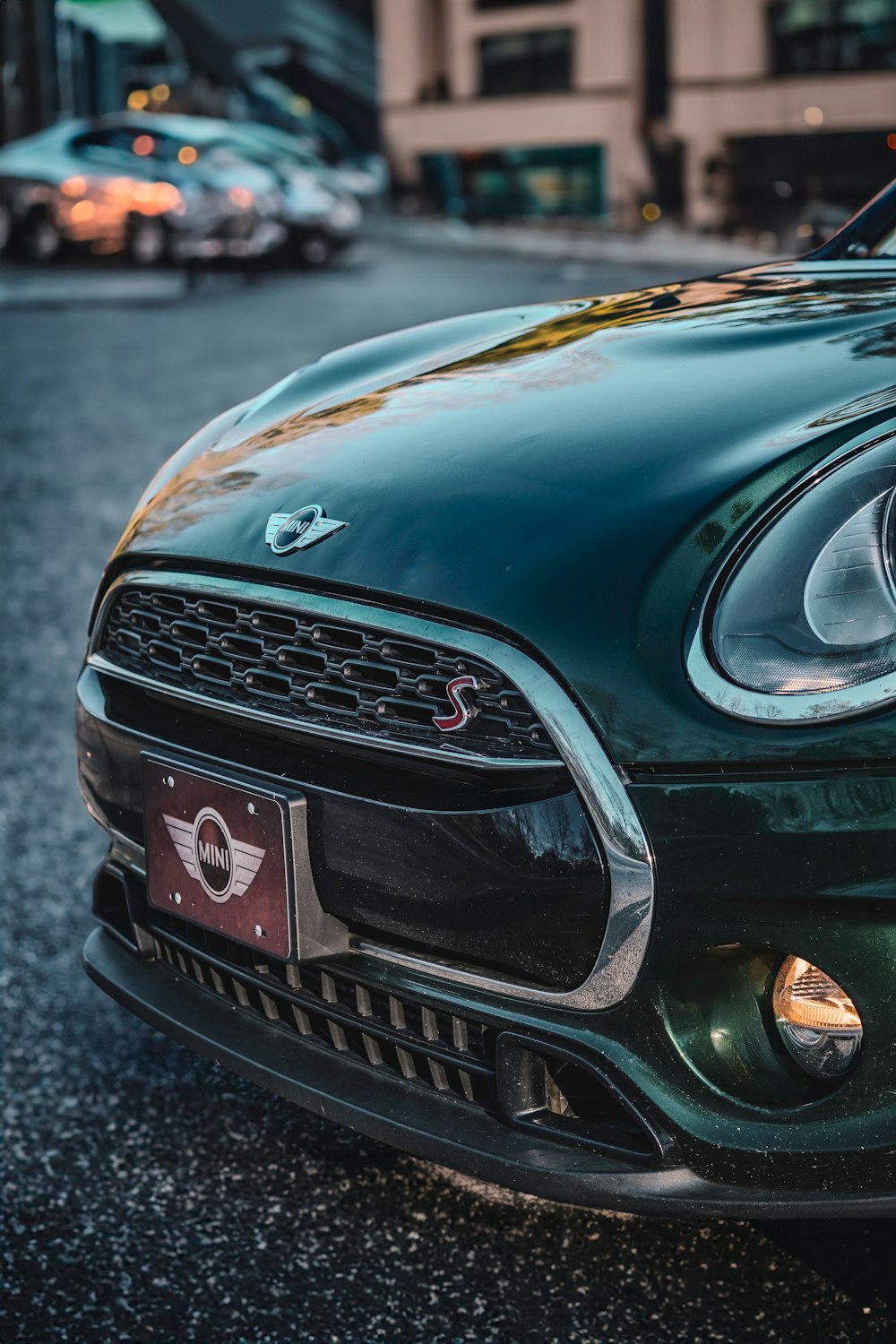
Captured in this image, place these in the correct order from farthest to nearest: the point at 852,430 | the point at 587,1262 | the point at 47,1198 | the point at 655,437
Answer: the point at 47,1198, the point at 587,1262, the point at 655,437, the point at 852,430

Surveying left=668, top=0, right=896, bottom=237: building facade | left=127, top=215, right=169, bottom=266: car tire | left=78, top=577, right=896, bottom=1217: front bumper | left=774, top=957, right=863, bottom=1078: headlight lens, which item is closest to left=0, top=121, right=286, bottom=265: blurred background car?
left=127, top=215, right=169, bottom=266: car tire

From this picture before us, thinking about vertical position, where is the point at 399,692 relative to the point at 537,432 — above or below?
below

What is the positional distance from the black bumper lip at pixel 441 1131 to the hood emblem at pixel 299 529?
2.05ft

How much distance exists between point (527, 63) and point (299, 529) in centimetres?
3150

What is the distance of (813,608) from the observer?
1.71 m

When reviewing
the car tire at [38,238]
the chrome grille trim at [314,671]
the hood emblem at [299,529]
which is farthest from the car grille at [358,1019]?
the car tire at [38,238]

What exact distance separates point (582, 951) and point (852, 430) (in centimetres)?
66

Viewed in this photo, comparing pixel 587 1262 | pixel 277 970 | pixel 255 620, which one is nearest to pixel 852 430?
pixel 255 620

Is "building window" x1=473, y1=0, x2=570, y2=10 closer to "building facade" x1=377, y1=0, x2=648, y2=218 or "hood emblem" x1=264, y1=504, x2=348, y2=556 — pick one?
"building facade" x1=377, y1=0, x2=648, y2=218

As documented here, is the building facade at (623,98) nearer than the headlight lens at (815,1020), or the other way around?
the headlight lens at (815,1020)

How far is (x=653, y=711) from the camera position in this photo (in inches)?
66.6

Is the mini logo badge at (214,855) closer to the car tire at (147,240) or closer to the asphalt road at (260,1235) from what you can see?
the asphalt road at (260,1235)

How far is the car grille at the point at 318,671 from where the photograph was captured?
5.85 ft

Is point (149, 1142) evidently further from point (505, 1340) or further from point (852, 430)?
point (852, 430)
